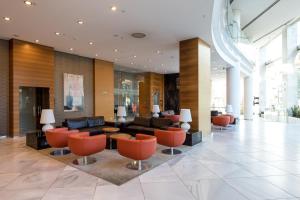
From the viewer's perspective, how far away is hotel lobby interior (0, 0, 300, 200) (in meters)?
3.71

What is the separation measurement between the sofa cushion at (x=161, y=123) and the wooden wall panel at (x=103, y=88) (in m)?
4.26

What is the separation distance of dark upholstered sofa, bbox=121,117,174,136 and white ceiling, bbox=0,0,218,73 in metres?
3.37

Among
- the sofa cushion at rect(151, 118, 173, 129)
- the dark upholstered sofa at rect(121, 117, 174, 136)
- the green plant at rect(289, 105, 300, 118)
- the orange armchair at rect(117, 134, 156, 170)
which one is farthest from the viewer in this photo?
the green plant at rect(289, 105, 300, 118)

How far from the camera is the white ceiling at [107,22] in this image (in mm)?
5176

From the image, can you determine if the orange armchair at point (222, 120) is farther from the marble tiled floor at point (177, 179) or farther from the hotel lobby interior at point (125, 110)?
the marble tiled floor at point (177, 179)

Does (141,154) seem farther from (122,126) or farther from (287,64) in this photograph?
(287,64)

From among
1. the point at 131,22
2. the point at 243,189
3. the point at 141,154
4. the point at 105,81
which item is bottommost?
the point at 243,189

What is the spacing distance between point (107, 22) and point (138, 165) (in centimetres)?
451

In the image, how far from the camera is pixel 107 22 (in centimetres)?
629

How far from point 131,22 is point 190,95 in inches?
142

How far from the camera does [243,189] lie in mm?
3422

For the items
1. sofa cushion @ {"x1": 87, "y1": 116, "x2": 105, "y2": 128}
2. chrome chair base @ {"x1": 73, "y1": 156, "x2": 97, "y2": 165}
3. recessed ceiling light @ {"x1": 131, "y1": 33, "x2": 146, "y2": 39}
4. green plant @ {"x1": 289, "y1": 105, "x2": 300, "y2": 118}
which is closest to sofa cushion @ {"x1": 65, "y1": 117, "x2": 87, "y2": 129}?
sofa cushion @ {"x1": 87, "y1": 116, "x2": 105, "y2": 128}

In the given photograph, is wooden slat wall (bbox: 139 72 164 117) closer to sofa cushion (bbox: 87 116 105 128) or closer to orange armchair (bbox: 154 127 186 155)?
sofa cushion (bbox: 87 116 105 128)

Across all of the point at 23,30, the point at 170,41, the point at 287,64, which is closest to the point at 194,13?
the point at 170,41
